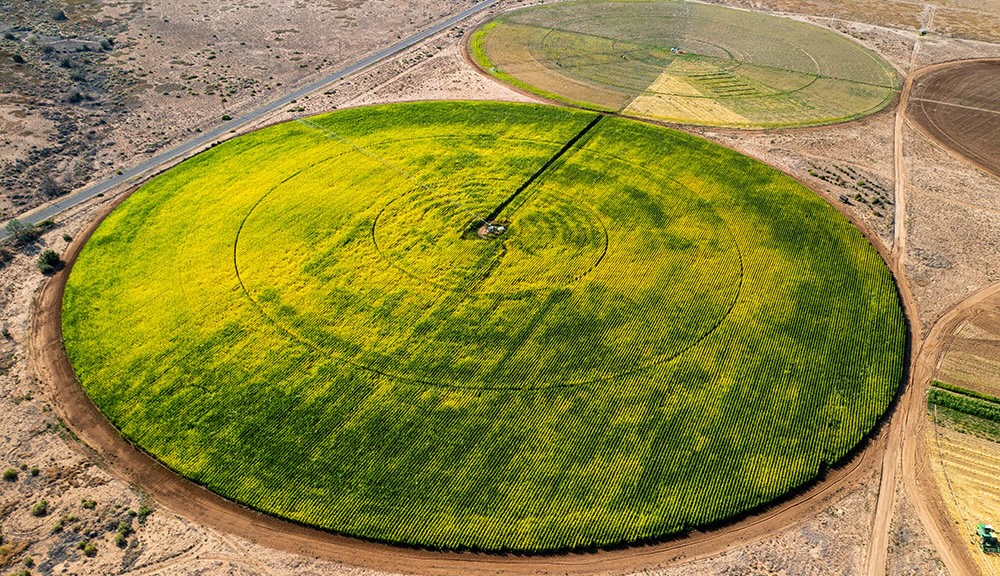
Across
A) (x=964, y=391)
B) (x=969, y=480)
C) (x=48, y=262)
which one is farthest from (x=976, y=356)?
(x=48, y=262)

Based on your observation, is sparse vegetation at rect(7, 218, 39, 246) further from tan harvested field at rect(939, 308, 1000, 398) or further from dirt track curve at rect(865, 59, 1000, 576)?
tan harvested field at rect(939, 308, 1000, 398)

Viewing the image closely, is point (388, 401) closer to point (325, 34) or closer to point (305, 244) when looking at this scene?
point (305, 244)

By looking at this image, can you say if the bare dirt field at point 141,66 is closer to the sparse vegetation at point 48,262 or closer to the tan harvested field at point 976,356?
the sparse vegetation at point 48,262

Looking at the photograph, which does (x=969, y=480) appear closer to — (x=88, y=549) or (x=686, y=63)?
(x=88, y=549)

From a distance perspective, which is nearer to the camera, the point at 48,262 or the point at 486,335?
the point at 486,335

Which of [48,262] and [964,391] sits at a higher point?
[48,262]

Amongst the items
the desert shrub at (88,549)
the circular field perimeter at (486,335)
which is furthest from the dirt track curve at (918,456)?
the desert shrub at (88,549)
